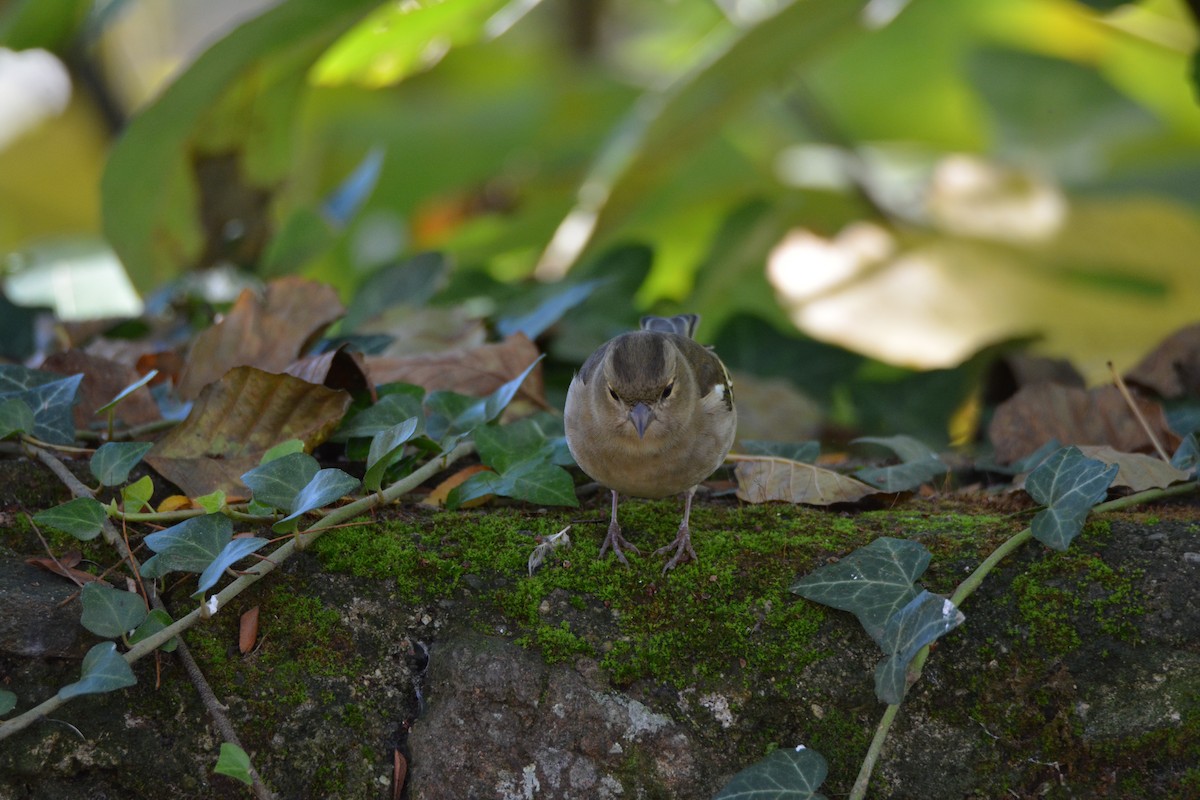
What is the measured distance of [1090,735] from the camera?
166cm

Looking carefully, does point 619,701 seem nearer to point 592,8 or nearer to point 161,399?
point 161,399

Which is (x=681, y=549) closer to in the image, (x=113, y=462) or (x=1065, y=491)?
(x=1065, y=491)

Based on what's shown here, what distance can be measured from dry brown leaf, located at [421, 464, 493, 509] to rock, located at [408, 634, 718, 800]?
457mm

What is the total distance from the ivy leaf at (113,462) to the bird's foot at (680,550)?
971mm

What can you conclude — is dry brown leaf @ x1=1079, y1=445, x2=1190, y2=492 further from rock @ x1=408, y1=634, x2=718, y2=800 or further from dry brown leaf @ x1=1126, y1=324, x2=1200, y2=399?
rock @ x1=408, y1=634, x2=718, y2=800

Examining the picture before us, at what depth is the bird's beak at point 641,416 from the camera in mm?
2162

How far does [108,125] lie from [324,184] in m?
1.92

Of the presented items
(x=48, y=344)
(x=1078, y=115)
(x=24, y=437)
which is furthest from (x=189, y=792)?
(x=1078, y=115)

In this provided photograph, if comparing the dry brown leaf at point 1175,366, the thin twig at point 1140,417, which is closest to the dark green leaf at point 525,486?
the thin twig at point 1140,417

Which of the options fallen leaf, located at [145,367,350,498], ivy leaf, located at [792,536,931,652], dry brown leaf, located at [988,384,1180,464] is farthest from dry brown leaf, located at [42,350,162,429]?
dry brown leaf, located at [988,384,1180,464]

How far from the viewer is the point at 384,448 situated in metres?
1.94

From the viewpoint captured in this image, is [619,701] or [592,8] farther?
[592,8]

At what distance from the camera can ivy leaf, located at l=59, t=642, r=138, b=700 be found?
5.01ft

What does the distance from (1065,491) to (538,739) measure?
1.01 metres
